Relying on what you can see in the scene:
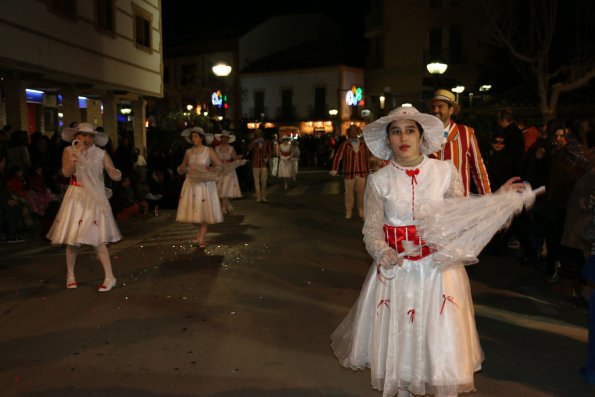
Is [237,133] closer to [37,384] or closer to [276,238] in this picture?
[276,238]

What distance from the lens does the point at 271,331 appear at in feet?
20.3

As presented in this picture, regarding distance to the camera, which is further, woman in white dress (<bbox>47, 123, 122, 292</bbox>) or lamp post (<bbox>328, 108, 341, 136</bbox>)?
lamp post (<bbox>328, 108, 341, 136</bbox>)

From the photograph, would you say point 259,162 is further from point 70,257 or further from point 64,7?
point 70,257

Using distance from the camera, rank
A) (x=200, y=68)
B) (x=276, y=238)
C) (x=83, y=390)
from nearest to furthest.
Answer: (x=83, y=390)
(x=276, y=238)
(x=200, y=68)

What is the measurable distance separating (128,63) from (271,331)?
51.4 ft

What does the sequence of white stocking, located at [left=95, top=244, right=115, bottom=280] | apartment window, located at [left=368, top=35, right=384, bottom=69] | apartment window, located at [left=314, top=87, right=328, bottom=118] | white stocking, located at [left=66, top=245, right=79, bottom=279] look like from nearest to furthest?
1. white stocking, located at [left=95, top=244, right=115, bottom=280]
2. white stocking, located at [left=66, top=245, right=79, bottom=279]
3. apartment window, located at [left=368, top=35, right=384, bottom=69]
4. apartment window, located at [left=314, top=87, right=328, bottom=118]

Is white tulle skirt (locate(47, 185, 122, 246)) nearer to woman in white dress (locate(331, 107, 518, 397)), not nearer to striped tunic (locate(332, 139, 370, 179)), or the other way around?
woman in white dress (locate(331, 107, 518, 397))

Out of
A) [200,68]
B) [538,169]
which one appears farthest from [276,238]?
[200,68]

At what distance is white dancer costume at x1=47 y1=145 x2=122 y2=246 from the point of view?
751 cm

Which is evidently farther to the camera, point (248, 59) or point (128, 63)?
point (248, 59)

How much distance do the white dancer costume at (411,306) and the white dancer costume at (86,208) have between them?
4.23m

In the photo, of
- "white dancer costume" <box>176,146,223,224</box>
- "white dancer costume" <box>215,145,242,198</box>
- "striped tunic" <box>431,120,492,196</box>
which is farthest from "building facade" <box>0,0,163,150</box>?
"striped tunic" <box>431,120,492,196</box>

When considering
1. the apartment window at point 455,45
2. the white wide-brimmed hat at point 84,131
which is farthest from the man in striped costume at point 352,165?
the apartment window at point 455,45

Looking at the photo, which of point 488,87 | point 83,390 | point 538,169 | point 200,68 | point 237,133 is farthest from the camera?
point 200,68
